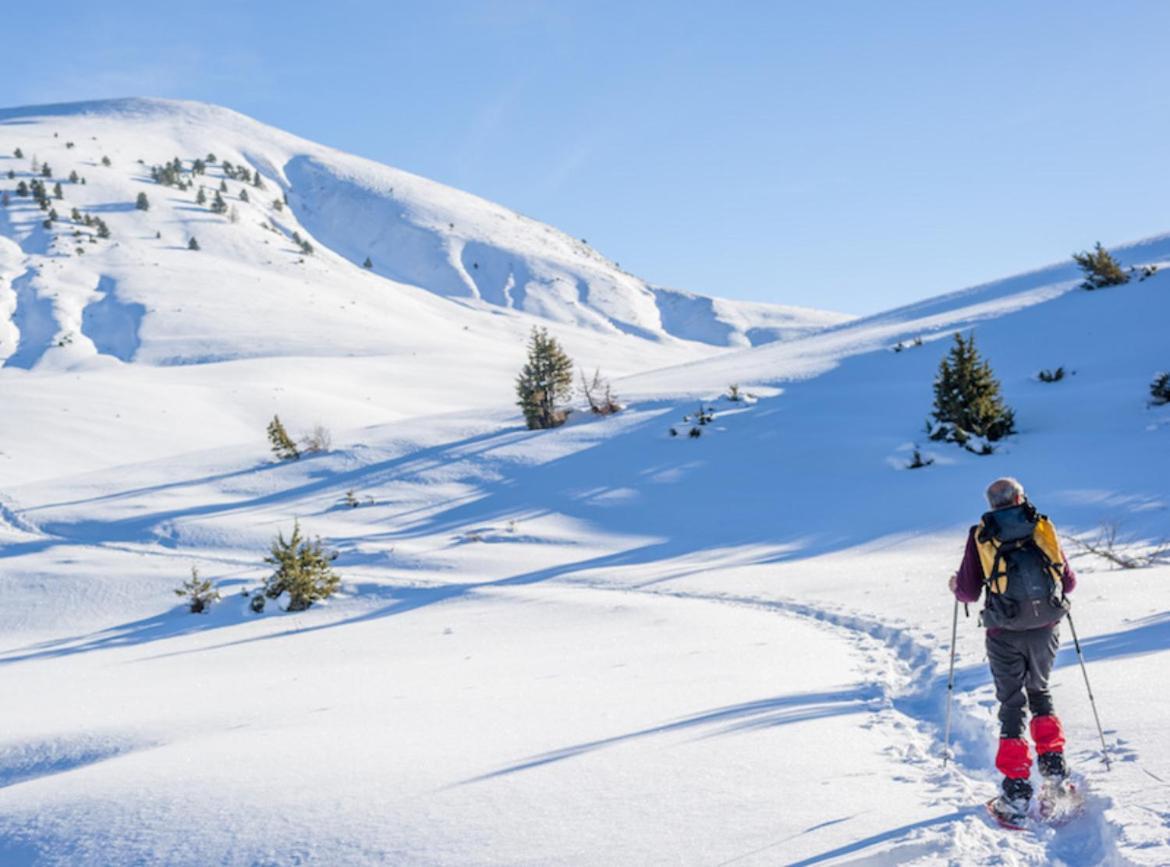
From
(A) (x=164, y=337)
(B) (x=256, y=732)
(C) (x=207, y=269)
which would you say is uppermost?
(C) (x=207, y=269)

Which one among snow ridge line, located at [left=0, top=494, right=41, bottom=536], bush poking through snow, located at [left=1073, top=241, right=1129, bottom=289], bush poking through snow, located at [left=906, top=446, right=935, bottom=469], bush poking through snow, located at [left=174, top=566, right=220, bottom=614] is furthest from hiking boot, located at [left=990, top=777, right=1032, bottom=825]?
bush poking through snow, located at [left=1073, top=241, right=1129, bottom=289]

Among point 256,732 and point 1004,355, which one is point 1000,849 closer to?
point 256,732

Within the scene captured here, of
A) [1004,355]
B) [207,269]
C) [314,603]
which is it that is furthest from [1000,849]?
[207,269]

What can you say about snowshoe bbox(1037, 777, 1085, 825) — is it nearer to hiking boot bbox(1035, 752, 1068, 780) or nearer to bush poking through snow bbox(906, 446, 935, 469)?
hiking boot bbox(1035, 752, 1068, 780)

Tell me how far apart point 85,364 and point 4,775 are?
4238cm

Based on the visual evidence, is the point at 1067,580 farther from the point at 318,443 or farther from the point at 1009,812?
the point at 318,443

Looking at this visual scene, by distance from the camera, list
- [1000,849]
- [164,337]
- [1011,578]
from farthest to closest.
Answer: [164,337], [1011,578], [1000,849]

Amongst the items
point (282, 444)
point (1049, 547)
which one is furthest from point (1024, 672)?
point (282, 444)

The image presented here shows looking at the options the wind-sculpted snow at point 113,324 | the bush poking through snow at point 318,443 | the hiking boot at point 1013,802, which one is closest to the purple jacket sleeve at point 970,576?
the hiking boot at point 1013,802

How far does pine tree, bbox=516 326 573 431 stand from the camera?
23.5 m

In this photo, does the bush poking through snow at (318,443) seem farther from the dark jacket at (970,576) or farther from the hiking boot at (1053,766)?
the hiking boot at (1053,766)

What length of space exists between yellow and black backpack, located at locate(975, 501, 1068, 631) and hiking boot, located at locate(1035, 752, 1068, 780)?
2.32ft

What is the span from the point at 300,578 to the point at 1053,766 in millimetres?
12137

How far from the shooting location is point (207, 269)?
59.9 meters
